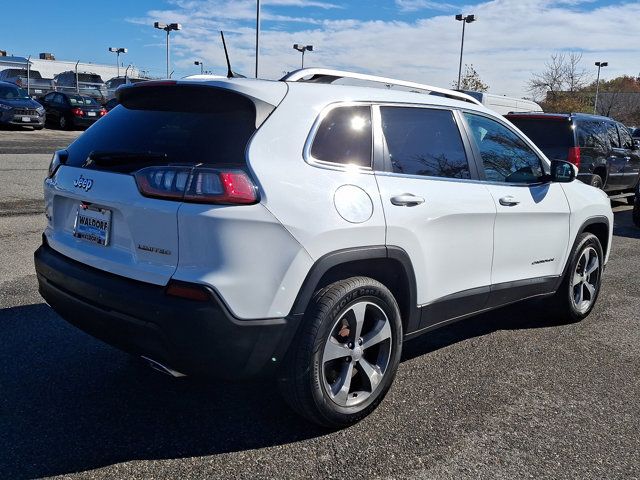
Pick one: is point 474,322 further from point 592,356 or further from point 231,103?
point 231,103

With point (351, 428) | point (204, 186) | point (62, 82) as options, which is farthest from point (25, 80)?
point (351, 428)

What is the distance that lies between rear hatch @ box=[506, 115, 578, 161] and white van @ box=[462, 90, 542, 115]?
2796 mm

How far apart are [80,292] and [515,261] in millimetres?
2849

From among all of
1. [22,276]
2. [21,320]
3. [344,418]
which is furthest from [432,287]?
[22,276]

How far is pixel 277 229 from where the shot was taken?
2893 millimetres

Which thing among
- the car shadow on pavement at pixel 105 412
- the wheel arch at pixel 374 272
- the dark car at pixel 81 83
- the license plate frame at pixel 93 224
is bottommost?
the car shadow on pavement at pixel 105 412

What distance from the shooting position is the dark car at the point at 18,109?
22.7m

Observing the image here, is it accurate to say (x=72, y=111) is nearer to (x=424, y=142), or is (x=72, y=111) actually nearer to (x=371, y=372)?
(x=424, y=142)

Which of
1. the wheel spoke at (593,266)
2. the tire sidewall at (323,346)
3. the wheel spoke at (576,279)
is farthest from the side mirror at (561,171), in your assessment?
the tire sidewall at (323,346)

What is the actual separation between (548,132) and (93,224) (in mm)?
9424

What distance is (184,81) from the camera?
129 inches

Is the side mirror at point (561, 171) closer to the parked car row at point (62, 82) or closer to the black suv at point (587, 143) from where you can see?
the black suv at point (587, 143)

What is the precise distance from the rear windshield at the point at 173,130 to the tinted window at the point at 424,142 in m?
0.93

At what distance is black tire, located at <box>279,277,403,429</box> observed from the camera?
10.1ft
